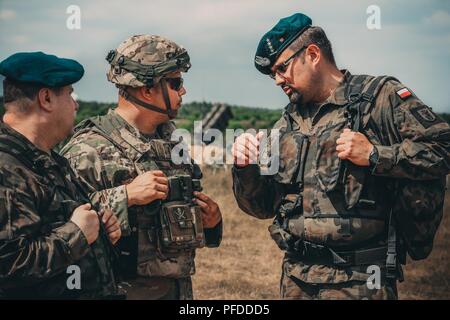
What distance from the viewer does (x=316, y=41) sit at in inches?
187

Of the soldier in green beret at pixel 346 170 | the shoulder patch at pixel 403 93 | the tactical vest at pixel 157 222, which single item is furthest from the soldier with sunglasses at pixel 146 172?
the shoulder patch at pixel 403 93

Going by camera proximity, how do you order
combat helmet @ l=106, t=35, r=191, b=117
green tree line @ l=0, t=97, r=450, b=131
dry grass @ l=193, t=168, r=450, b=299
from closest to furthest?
1. combat helmet @ l=106, t=35, r=191, b=117
2. dry grass @ l=193, t=168, r=450, b=299
3. green tree line @ l=0, t=97, r=450, b=131

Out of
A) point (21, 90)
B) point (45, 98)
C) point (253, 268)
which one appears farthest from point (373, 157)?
point (253, 268)

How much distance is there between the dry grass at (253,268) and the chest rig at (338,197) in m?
Answer: 4.69

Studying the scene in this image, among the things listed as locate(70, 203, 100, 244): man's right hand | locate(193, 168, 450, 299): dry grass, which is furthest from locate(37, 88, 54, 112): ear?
locate(193, 168, 450, 299): dry grass

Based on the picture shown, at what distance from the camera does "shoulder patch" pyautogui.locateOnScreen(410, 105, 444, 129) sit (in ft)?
14.5

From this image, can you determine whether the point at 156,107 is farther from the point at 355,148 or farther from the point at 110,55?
the point at 355,148

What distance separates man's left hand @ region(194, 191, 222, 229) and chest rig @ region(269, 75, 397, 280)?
1.61 feet

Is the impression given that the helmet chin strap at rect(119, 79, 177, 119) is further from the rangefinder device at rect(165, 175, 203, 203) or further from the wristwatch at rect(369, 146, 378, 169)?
the wristwatch at rect(369, 146, 378, 169)

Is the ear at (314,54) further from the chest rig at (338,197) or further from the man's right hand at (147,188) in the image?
the man's right hand at (147,188)

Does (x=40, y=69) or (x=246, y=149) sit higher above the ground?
(x=40, y=69)

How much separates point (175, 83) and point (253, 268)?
6.29m
